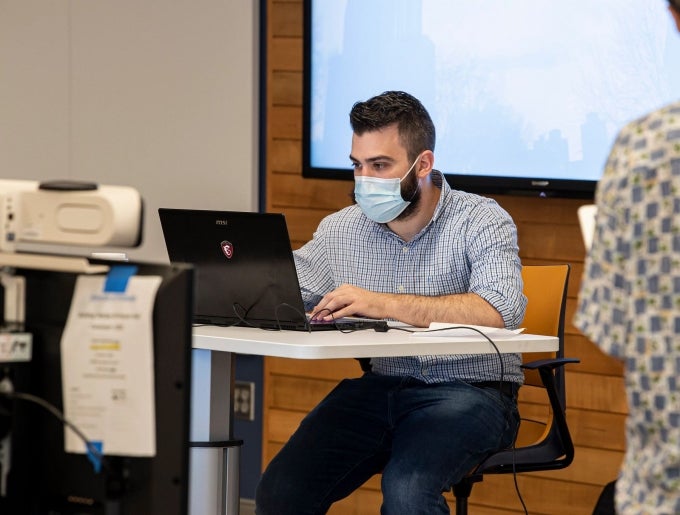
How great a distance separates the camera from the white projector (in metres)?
1.50

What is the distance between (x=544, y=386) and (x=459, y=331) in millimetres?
360

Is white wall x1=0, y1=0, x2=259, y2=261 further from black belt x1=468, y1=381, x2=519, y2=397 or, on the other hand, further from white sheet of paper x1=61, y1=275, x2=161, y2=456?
white sheet of paper x1=61, y1=275, x2=161, y2=456

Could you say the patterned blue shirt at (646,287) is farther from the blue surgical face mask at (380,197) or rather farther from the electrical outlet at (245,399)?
the electrical outlet at (245,399)

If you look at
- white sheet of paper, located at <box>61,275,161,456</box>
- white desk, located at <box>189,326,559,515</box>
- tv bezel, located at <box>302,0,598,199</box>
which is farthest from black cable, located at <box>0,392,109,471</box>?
tv bezel, located at <box>302,0,598,199</box>

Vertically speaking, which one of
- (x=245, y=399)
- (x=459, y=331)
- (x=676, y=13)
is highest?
(x=676, y=13)

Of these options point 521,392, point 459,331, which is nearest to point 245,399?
point 521,392

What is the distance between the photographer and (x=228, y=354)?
2.74m

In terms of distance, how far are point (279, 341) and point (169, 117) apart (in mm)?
2016

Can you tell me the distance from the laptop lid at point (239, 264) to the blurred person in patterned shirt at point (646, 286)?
1.15m

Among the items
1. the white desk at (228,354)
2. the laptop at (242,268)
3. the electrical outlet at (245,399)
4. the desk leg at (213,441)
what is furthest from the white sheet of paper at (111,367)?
the electrical outlet at (245,399)

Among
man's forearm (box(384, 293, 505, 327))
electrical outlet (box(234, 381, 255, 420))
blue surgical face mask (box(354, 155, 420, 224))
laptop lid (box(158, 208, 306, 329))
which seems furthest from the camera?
electrical outlet (box(234, 381, 255, 420))

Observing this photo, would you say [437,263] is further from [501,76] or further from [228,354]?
[501,76]

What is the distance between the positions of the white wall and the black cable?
2568 millimetres

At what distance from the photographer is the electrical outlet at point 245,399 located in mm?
4207
